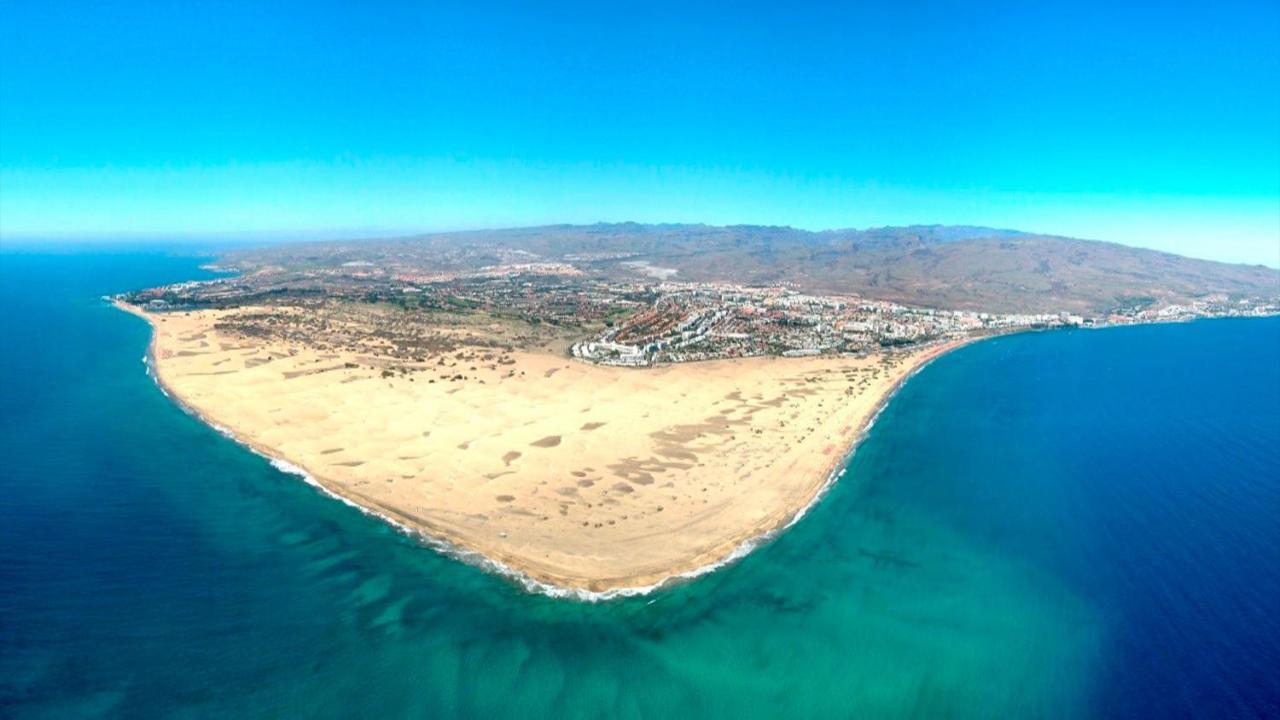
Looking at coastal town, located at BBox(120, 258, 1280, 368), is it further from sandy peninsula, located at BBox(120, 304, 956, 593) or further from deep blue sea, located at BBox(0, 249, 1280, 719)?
deep blue sea, located at BBox(0, 249, 1280, 719)

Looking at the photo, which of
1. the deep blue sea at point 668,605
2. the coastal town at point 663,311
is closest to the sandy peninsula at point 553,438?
the deep blue sea at point 668,605

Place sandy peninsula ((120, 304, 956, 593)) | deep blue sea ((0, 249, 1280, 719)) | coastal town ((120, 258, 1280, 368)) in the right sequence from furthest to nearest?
coastal town ((120, 258, 1280, 368)) → sandy peninsula ((120, 304, 956, 593)) → deep blue sea ((0, 249, 1280, 719))

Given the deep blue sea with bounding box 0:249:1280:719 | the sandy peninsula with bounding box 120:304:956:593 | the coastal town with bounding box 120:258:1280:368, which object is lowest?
the deep blue sea with bounding box 0:249:1280:719

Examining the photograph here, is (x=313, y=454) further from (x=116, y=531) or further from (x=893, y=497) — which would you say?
(x=893, y=497)

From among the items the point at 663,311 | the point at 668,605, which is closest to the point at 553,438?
the point at 668,605

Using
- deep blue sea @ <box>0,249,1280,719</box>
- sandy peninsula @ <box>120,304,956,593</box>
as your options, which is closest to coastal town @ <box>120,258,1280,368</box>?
sandy peninsula @ <box>120,304,956,593</box>

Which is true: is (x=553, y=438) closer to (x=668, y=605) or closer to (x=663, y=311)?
(x=668, y=605)

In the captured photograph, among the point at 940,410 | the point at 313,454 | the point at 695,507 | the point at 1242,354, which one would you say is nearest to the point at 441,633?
the point at 695,507
